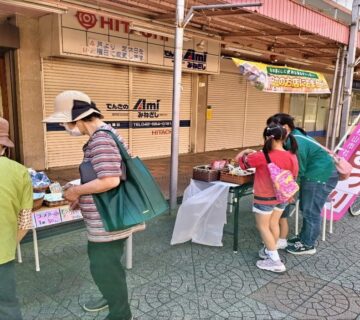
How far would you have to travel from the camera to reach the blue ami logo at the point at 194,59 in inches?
350

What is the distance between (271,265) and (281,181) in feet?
3.10

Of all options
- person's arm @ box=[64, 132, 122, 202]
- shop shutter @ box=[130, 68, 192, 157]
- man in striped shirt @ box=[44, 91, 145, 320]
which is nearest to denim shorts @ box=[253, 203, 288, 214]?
man in striped shirt @ box=[44, 91, 145, 320]

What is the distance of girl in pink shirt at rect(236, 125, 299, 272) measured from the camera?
11.5 feet

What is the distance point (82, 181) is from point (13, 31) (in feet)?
17.8

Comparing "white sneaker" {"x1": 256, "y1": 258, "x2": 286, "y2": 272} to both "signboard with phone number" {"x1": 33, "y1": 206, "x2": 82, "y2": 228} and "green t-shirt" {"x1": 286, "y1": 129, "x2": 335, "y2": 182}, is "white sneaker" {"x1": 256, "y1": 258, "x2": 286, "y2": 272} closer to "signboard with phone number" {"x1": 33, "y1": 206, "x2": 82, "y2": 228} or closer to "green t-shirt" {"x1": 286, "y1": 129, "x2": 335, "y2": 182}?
"green t-shirt" {"x1": 286, "y1": 129, "x2": 335, "y2": 182}

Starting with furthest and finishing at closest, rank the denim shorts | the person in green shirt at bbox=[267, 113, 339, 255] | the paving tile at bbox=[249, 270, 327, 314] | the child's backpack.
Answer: the person in green shirt at bbox=[267, 113, 339, 255], the denim shorts, the child's backpack, the paving tile at bbox=[249, 270, 327, 314]

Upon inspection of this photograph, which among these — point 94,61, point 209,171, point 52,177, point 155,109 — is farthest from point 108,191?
point 155,109

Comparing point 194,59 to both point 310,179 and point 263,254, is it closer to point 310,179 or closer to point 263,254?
point 310,179

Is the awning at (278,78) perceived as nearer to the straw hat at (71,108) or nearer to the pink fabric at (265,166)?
the pink fabric at (265,166)

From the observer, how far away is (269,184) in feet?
11.7

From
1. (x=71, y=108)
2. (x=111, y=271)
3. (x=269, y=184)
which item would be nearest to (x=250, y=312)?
(x=269, y=184)

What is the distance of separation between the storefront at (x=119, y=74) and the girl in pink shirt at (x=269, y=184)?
15.0ft

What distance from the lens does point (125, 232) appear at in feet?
7.75

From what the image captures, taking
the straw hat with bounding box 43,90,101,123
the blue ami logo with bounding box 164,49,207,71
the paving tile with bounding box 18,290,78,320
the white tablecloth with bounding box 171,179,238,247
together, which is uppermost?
the blue ami logo with bounding box 164,49,207,71
